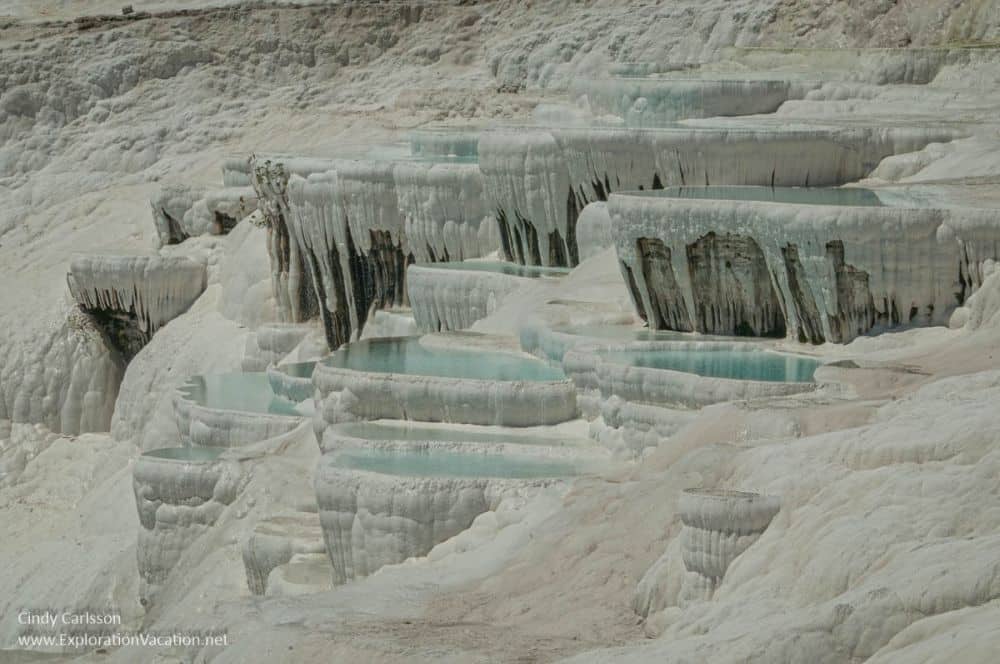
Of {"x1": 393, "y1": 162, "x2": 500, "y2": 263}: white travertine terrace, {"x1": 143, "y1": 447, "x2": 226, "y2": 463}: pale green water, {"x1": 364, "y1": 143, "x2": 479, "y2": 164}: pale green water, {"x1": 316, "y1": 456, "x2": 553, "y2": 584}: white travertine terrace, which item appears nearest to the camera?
{"x1": 316, "y1": 456, "x2": 553, "y2": 584}: white travertine terrace

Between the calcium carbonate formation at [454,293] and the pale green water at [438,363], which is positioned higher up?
the pale green water at [438,363]

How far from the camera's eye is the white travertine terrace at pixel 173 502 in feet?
59.2

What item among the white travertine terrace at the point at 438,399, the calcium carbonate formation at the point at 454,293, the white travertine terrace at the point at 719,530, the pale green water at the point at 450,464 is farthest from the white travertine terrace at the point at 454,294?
the white travertine terrace at the point at 719,530

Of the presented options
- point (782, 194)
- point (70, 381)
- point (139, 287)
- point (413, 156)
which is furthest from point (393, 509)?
point (70, 381)

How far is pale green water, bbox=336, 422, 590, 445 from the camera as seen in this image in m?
15.9

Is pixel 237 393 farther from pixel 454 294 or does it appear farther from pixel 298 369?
pixel 454 294

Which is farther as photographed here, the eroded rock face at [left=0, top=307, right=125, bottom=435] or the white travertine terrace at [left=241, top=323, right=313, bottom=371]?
the eroded rock face at [left=0, top=307, right=125, bottom=435]

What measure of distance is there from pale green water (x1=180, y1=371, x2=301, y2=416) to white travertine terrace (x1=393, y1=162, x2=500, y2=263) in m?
2.31

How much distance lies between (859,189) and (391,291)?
240 inches

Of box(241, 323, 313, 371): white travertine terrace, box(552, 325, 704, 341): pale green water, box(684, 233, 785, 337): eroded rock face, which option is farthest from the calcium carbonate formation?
box(684, 233, 785, 337): eroded rock face

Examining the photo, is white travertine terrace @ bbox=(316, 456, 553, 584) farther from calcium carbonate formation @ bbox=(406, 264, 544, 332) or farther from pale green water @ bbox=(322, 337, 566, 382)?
calcium carbonate formation @ bbox=(406, 264, 544, 332)

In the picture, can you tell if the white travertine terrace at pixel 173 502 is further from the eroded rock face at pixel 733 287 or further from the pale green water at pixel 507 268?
the pale green water at pixel 507 268

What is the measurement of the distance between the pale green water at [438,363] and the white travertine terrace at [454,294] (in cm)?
174

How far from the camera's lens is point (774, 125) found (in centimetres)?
2128
